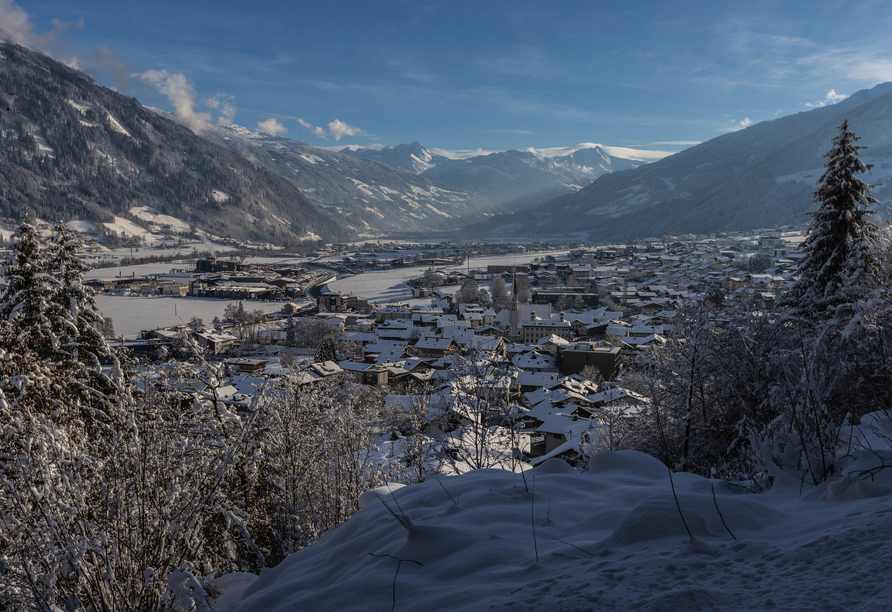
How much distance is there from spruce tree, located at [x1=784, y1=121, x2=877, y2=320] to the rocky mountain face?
435 feet

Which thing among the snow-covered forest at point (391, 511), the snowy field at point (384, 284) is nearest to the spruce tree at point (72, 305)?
the snow-covered forest at point (391, 511)

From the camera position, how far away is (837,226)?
9914 millimetres

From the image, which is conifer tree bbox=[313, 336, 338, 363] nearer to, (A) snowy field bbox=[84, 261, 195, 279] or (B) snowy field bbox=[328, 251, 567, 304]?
(B) snowy field bbox=[328, 251, 567, 304]

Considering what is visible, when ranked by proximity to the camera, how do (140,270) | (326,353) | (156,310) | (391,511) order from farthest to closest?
1. (140,270)
2. (156,310)
3. (326,353)
4. (391,511)


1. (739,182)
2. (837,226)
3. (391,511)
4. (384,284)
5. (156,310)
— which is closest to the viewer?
(391,511)

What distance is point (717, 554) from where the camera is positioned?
5.74ft

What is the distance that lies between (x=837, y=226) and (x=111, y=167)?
162034 millimetres

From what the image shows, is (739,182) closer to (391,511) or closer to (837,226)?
(837,226)

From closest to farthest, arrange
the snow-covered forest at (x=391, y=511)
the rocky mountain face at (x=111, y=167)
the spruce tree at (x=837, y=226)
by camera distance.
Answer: the snow-covered forest at (x=391, y=511), the spruce tree at (x=837, y=226), the rocky mountain face at (x=111, y=167)

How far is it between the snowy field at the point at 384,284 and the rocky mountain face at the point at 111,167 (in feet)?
242

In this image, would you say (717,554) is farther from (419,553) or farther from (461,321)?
(461,321)

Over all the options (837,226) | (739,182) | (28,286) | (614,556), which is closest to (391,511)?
(614,556)

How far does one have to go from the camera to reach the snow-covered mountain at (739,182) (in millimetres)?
124188

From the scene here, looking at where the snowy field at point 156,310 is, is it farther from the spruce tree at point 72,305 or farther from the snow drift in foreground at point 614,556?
the snow drift in foreground at point 614,556
